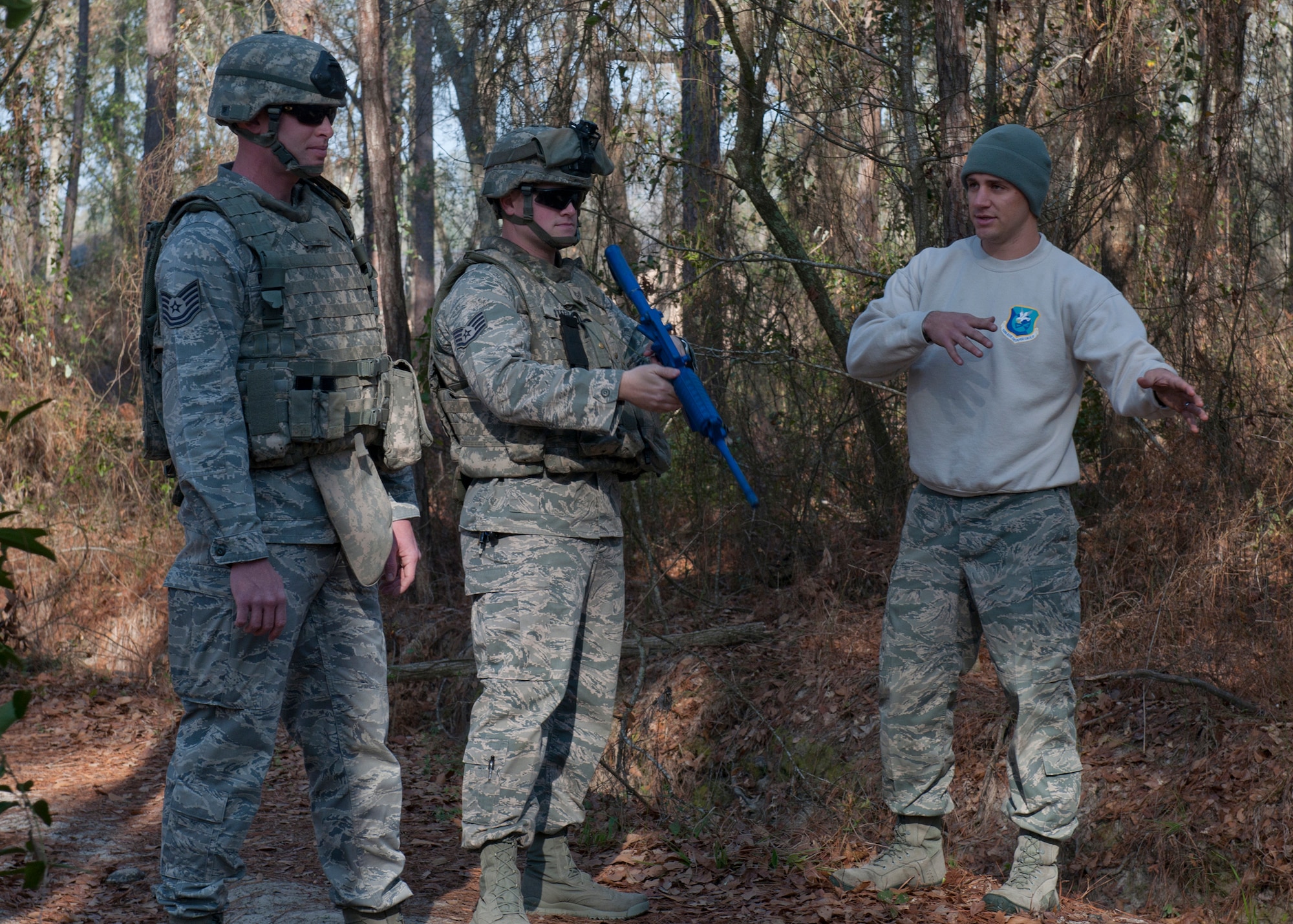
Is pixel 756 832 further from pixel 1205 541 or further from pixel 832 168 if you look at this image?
pixel 832 168

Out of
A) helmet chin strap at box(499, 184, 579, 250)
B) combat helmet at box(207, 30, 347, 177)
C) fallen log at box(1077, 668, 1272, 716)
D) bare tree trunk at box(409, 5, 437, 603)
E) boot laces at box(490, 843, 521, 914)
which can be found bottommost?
boot laces at box(490, 843, 521, 914)

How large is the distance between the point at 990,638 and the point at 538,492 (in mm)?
1478

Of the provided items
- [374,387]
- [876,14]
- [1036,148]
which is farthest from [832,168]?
[374,387]

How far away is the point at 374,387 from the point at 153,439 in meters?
0.56

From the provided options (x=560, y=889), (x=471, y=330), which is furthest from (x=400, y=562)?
(x=560, y=889)

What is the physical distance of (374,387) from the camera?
118 inches

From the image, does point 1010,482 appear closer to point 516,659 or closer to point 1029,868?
point 1029,868

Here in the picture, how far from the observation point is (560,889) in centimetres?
355

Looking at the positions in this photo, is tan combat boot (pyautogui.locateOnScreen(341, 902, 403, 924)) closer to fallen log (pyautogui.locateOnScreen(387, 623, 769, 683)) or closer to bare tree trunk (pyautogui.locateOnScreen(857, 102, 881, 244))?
fallen log (pyautogui.locateOnScreen(387, 623, 769, 683))

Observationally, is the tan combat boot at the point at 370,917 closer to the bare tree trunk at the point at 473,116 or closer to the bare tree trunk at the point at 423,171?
the bare tree trunk at the point at 473,116

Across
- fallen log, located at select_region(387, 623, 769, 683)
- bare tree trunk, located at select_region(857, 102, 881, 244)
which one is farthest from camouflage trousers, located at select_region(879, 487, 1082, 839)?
bare tree trunk, located at select_region(857, 102, 881, 244)

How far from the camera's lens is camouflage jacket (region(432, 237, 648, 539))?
3.10 m

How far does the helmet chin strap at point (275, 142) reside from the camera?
2812mm

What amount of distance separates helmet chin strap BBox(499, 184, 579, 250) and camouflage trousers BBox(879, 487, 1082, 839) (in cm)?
140
